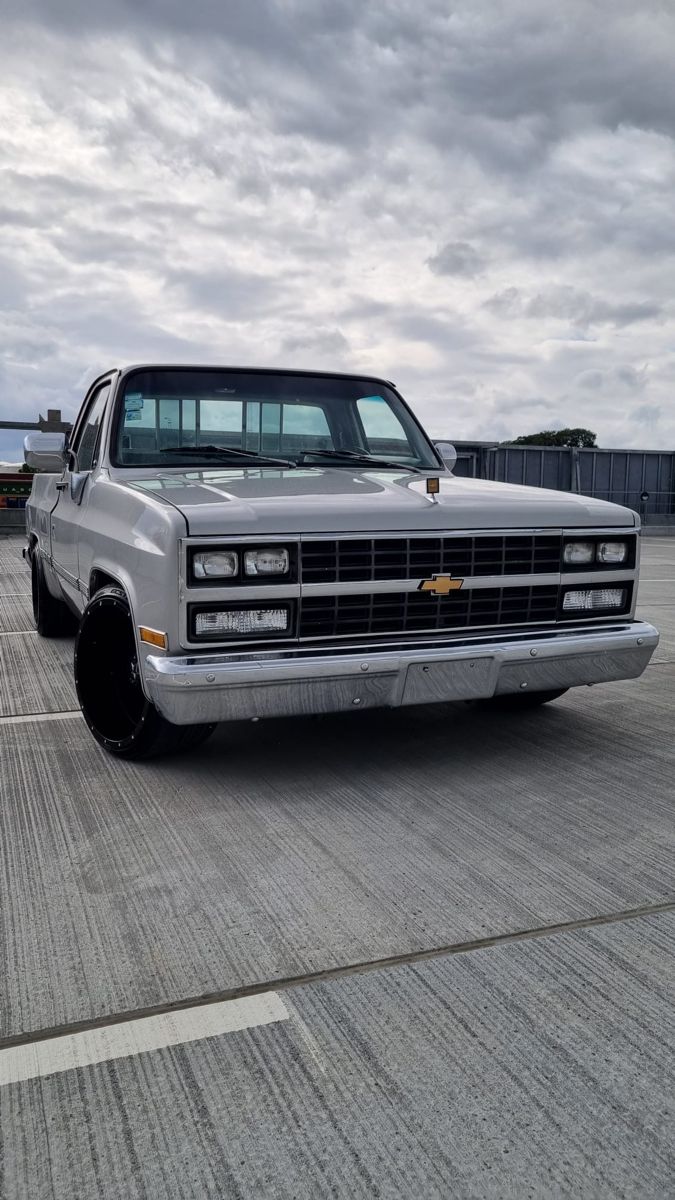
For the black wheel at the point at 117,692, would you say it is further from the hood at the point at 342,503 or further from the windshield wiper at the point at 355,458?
the windshield wiper at the point at 355,458

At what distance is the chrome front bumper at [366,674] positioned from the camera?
340 centimetres

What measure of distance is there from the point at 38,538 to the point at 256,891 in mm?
4846


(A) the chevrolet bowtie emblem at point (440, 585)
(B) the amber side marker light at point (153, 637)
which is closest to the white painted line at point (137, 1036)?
(B) the amber side marker light at point (153, 637)

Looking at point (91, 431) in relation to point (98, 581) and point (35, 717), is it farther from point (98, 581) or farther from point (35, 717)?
point (35, 717)

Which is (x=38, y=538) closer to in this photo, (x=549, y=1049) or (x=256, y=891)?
(x=256, y=891)

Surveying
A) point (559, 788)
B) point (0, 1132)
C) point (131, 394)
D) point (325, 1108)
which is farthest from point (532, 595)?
point (0, 1132)

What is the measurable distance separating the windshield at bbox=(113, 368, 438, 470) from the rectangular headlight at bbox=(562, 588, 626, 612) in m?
1.29

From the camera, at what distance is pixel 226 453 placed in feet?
15.2

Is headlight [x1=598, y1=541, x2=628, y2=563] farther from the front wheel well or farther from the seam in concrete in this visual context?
the front wheel well

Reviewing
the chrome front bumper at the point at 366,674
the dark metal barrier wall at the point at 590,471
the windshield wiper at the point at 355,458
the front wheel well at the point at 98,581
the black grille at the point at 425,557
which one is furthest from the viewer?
the dark metal barrier wall at the point at 590,471

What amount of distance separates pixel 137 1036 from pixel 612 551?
2.98 meters

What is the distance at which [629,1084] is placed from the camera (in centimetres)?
189

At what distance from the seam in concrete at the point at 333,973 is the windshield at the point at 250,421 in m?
2.73

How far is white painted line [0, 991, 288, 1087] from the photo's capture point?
1947 millimetres
